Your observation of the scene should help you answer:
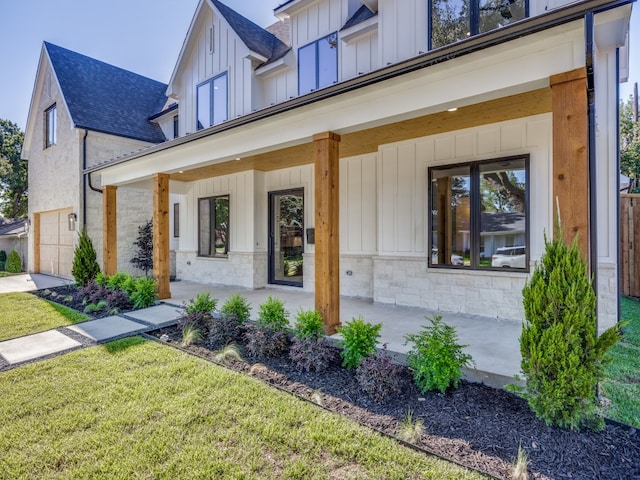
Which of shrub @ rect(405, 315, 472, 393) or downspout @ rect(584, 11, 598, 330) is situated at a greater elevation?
downspout @ rect(584, 11, 598, 330)

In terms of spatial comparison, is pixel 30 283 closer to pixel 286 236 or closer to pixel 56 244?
pixel 56 244

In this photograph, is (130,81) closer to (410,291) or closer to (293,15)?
(293,15)

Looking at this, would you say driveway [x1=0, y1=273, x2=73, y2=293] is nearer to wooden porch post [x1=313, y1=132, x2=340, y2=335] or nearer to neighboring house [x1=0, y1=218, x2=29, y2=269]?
neighboring house [x1=0, y1=218, x2=29, y2=269]

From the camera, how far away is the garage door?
12.0 metres

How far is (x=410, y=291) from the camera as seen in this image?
21.9ft

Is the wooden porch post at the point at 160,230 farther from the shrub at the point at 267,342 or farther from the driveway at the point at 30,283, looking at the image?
the driveway at the point at 30,283

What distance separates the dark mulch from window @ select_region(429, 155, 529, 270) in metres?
2.91

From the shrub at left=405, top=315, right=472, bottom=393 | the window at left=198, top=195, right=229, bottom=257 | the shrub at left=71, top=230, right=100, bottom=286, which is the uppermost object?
the window at left=198, top=195, right=229, bottom=257

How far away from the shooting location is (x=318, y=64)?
8164mm

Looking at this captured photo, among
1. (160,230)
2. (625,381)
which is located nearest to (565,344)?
(625,381)

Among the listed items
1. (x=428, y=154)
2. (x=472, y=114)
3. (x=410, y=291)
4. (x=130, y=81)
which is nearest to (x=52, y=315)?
(x=410, y=291)

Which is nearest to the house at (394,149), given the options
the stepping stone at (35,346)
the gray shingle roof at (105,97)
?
the gray shingle roof at (105,97)

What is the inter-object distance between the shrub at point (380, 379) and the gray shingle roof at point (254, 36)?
26.4ft

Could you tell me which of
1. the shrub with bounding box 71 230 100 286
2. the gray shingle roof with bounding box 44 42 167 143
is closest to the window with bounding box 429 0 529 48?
the shrub with bounding box 71 230 100 286
